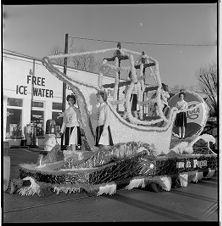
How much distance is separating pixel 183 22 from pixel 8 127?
6.16 feet

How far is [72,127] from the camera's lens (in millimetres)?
3475

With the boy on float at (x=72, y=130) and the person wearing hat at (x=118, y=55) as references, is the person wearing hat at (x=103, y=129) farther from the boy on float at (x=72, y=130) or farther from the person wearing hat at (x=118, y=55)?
the person wearing hat at (x=118, y=55)

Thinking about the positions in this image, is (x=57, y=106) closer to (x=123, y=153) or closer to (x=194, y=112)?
(x=123, y=153)

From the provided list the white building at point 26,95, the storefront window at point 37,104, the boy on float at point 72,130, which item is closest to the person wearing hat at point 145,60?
the white building at point 26,95

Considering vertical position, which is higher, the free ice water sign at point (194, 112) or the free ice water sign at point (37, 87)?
the free ice water sign at point (37, 87)

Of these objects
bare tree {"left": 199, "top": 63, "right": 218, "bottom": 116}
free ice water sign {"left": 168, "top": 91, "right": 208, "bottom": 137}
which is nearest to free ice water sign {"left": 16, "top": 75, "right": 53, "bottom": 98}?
free ice water sign {"left": 168, "top": 91, "right": 208, "bottom": 137}

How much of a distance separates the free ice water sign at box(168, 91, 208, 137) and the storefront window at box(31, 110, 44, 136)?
1286 mm

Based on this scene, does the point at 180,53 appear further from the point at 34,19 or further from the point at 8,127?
the point at 8,127

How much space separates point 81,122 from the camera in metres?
3.49

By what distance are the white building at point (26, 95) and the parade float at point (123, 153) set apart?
0.11 m

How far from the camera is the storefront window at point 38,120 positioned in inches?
131

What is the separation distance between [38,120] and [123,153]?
2.86ft

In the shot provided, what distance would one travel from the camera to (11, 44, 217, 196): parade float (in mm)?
3379

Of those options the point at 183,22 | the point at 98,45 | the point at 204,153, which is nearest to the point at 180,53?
the point at 183,22
